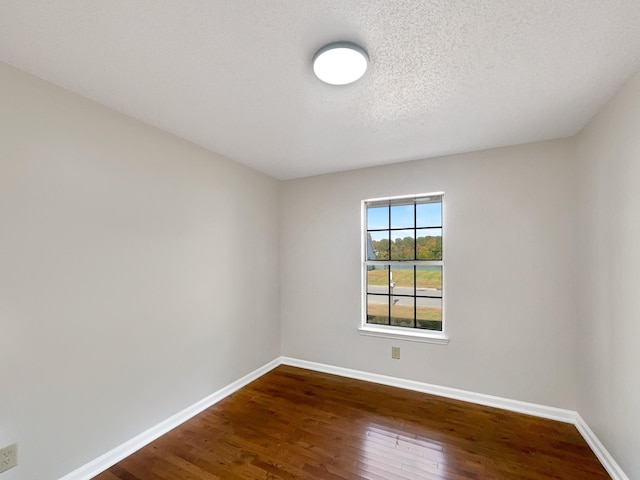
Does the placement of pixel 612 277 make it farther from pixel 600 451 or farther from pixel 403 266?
pixel 403 266

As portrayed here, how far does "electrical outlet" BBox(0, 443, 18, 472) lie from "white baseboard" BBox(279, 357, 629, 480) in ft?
8.30

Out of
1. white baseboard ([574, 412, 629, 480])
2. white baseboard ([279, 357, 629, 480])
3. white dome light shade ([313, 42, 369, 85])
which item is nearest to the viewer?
white dome light shade ([313, 42, 369, 85])

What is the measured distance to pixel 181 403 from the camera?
7.90 feet

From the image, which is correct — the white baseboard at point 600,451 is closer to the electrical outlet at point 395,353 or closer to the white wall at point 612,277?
the white wall at point 612,277

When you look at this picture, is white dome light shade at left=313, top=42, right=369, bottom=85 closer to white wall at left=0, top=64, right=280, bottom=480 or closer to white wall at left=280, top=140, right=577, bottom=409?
white wall at left=0, top=64, right=280, bottom=480

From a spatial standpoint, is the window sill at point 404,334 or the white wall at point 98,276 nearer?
the white wall at point 98,276

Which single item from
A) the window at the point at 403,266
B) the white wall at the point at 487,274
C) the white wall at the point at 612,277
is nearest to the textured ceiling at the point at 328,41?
the white wall at the point at 612,277

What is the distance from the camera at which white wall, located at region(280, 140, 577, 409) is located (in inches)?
96.4

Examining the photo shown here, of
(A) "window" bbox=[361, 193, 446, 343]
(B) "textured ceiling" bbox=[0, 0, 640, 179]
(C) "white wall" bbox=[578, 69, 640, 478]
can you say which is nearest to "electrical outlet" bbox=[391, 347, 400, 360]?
(A) "window" bbox=[361, 193, 446, 343]

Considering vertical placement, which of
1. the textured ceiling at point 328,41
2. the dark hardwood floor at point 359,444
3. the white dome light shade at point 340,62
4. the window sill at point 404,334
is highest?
the textured ceiling at point 328,41

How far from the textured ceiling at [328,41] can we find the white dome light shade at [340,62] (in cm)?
4

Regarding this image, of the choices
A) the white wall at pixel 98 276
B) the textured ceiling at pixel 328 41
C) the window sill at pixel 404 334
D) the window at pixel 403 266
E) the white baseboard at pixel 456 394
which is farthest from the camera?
the window at pixel 403 266

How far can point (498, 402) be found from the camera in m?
2.62

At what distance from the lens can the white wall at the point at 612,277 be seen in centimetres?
162
